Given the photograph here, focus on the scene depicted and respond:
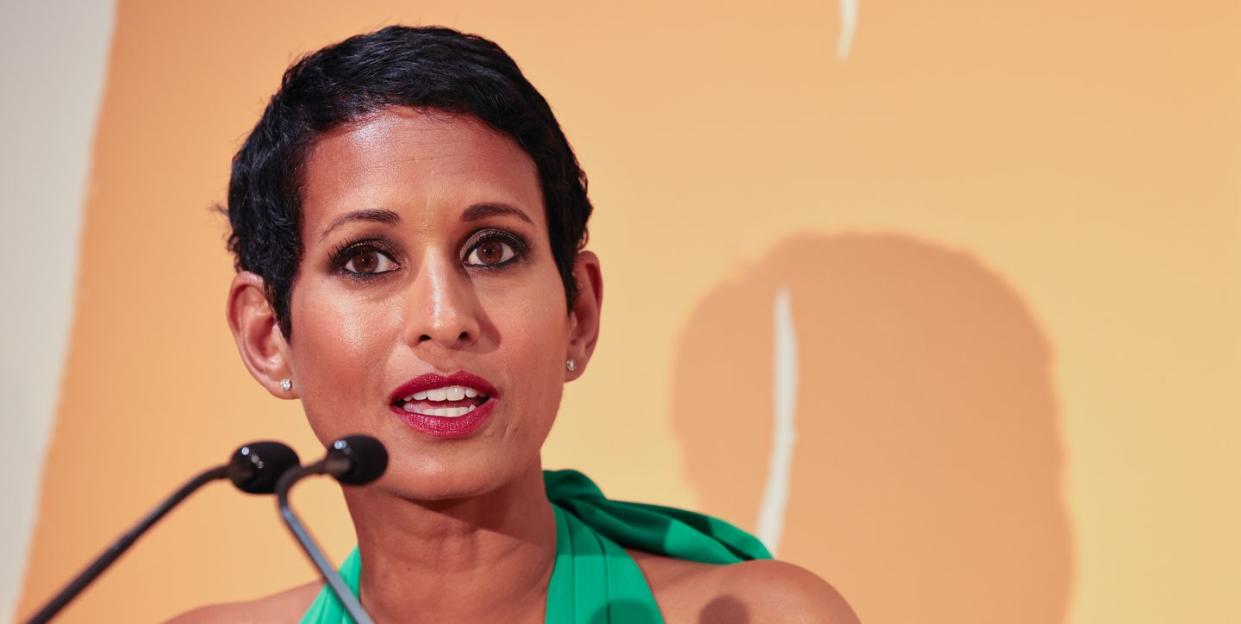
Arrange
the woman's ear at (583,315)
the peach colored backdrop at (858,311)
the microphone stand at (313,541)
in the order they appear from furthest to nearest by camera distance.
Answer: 1. the peach colored backdrop at (858,311)
2. the woman's ear at (583,315)
3. the microphone stand at (313,541)

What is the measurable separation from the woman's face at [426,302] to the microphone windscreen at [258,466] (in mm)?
429

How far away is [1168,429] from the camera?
83.7 inches

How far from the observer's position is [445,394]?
1.55 metres

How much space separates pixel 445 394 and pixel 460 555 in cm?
22

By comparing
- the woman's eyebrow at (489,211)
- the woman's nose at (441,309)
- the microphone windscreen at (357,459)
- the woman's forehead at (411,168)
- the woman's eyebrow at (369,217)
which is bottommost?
the microphone windscreen at (357,459)

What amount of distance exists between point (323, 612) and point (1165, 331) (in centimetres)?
122

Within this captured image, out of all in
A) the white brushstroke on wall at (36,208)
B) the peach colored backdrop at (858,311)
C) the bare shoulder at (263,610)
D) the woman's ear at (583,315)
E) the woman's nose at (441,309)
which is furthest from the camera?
the white brushstroke on wall at (36,208)

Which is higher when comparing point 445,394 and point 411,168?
point 411,168

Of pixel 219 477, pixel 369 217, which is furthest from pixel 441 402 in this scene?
pixel 219 477

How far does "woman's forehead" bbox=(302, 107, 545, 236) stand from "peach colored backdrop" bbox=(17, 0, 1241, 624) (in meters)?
0.75

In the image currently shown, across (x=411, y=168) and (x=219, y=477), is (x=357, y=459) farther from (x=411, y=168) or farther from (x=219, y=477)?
(x=411, y=168)

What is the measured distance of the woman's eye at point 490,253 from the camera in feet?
5.30

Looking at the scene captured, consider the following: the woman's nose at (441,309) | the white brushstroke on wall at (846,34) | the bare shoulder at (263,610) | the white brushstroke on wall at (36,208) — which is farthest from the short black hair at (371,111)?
the white brushstroke on wall at (36,208)

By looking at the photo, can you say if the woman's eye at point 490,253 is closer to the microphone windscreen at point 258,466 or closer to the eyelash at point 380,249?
the eyelash at point 380,249
